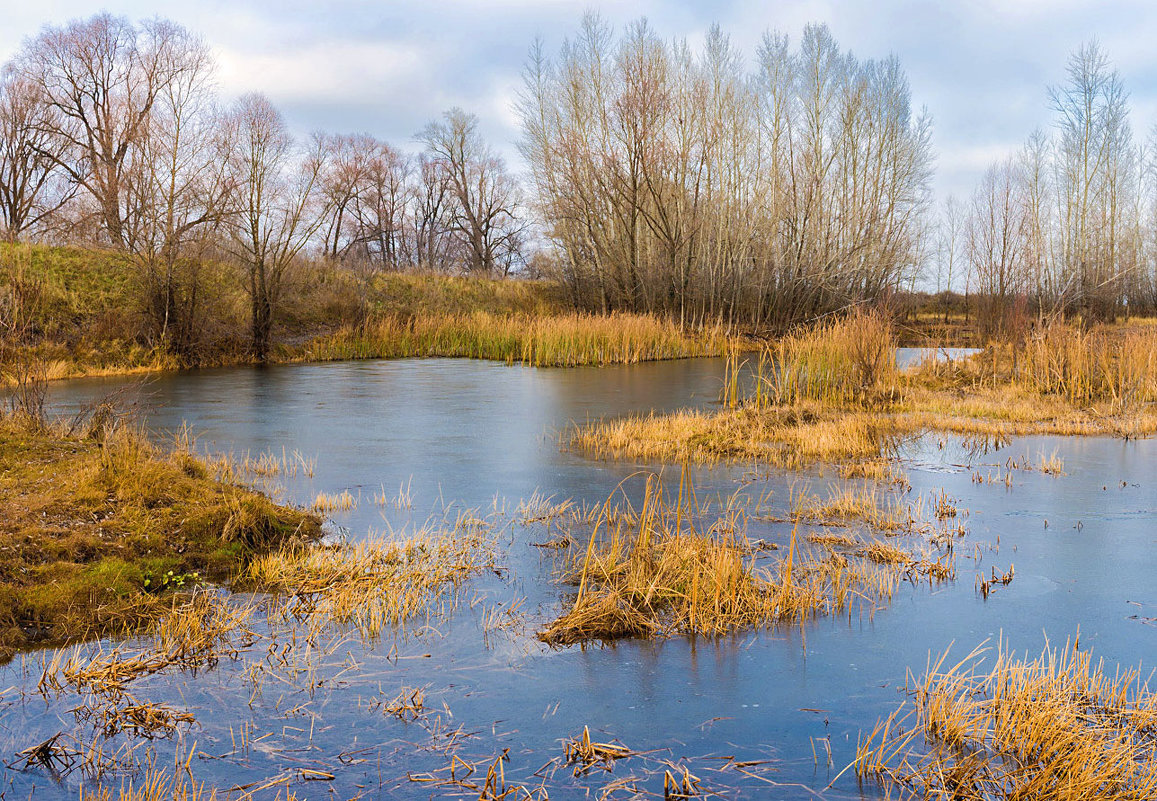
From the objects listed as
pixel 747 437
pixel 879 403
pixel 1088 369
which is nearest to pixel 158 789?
pixel 747 437

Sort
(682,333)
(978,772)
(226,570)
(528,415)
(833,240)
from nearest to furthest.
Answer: (978,772) < (226,570) < (528,415) < (682,333) < (833,240)

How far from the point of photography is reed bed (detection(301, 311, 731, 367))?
24094 millimetres

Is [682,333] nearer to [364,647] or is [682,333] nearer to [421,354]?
[421,354]

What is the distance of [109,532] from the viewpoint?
5.99 metres

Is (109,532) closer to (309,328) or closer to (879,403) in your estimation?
(879,403)

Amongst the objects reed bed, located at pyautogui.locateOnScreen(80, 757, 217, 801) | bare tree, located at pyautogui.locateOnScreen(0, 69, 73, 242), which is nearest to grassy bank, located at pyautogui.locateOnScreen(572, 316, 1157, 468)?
reed bed, located at pyautogui.locateOnScreen(80, 757, 217, 801)

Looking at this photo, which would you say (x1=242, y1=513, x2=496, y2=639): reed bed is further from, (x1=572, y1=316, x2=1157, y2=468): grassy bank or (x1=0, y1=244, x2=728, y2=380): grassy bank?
(x1=0, y1=244, x2=728, y2=380): grassy bank

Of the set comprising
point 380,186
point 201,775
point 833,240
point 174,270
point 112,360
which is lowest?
point 201,775

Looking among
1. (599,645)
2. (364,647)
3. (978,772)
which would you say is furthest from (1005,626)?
(364,647)

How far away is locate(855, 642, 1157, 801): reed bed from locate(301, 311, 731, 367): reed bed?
20.0m

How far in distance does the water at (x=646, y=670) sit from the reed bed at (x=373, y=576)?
24 cm

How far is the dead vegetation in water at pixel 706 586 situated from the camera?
16.2 ft

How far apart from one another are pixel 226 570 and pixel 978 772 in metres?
4.71

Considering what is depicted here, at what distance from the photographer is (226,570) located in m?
5.96
